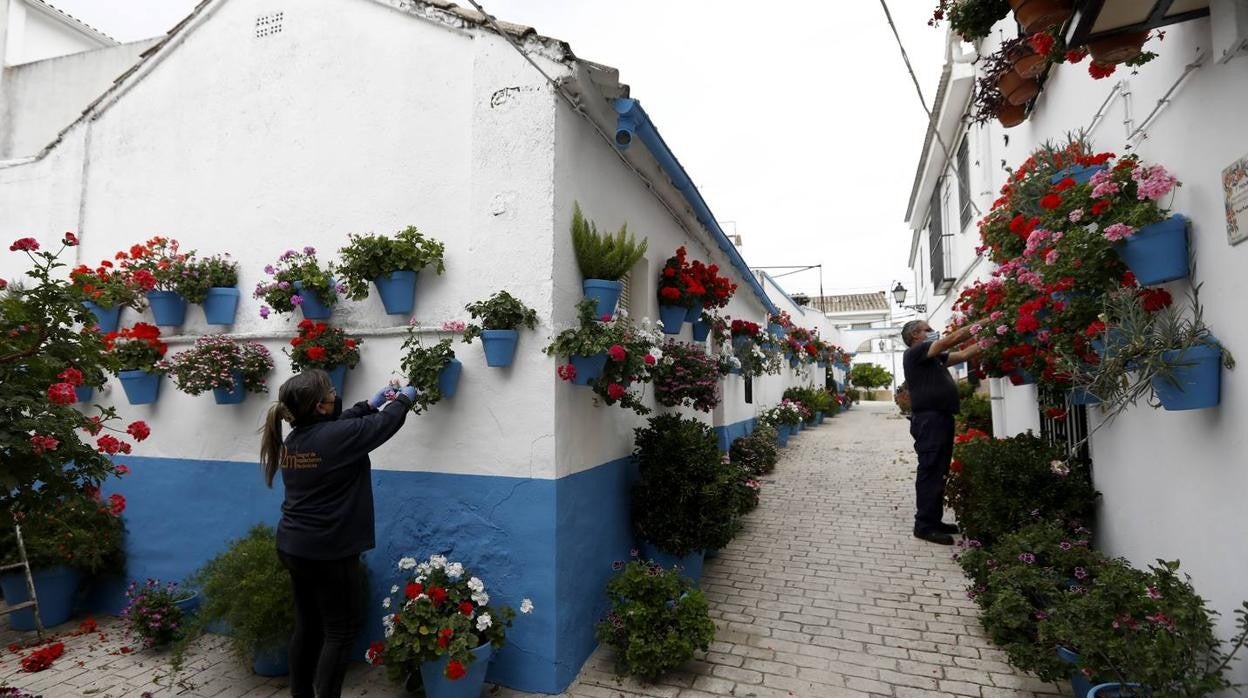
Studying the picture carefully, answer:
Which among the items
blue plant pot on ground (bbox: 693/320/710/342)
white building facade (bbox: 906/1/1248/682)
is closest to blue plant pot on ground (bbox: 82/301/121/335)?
blue plant pot on ground (bbox: 693/320/710/342)

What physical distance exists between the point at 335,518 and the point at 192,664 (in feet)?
7.26

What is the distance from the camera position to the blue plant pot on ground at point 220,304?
188 inches

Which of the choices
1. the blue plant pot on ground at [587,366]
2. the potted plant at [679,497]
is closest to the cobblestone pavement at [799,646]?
the potted plant at [679,497]

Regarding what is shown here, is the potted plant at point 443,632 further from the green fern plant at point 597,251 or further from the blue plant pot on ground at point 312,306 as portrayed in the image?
the green fern plant at point 597,251

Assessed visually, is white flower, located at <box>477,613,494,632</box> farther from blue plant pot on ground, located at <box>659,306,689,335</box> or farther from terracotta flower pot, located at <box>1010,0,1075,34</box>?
terracotta flower pot, located at <box>1010,0,1075,34</box>

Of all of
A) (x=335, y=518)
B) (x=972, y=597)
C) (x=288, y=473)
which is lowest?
(x=972, y=597)

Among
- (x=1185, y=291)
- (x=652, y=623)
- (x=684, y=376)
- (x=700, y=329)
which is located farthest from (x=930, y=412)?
(x=652, y=623)

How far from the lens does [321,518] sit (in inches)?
129

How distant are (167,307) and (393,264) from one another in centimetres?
241

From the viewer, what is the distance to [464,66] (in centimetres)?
425

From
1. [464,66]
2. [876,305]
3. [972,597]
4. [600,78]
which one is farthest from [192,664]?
[876,305]

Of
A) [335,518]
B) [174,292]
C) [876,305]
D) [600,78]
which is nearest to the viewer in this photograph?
[335,518]

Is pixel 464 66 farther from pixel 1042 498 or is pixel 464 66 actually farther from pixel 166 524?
pixel 1042 498

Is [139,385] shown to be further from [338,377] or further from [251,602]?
[251,602]
